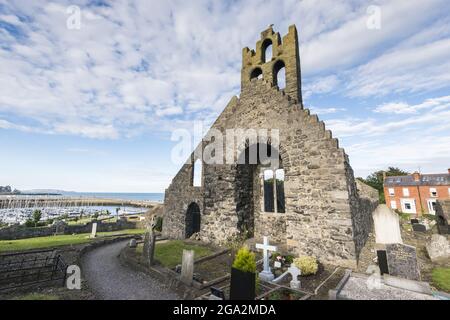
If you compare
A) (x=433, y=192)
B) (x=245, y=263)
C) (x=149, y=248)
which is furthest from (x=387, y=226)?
(x=433, y=192)

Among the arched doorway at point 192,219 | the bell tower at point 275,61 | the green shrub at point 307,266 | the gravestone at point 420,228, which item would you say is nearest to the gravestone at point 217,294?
the green shrub at point 307,266

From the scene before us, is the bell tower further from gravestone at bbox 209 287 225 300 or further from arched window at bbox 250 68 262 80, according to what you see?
gravestone at bbox 209 287 225 300

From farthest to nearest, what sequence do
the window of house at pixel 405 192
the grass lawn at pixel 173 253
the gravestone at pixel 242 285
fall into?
the window of house at pixel 405 192, the grass lawn at pixel 173 253, the gravestone at pixel 242 285

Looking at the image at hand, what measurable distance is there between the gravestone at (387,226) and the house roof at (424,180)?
151ft

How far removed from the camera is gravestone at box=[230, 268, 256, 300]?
18.8 feet

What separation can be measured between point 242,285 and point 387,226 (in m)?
6.27

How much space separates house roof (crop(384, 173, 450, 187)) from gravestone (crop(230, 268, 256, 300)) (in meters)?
51.9

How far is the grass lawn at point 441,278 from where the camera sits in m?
6.72

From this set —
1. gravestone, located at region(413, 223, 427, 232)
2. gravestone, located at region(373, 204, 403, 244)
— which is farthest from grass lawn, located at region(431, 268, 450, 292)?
gravestone, located at region(413, 223, 427, 232)

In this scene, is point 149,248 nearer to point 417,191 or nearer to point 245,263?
point 245,263

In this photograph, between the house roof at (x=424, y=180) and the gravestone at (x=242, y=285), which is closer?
the gravestone at (x=242, y=285)

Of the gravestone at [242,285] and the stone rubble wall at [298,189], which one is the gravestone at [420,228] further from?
the gravestone at [242,285]

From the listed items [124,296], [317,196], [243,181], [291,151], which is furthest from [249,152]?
[124,296]
